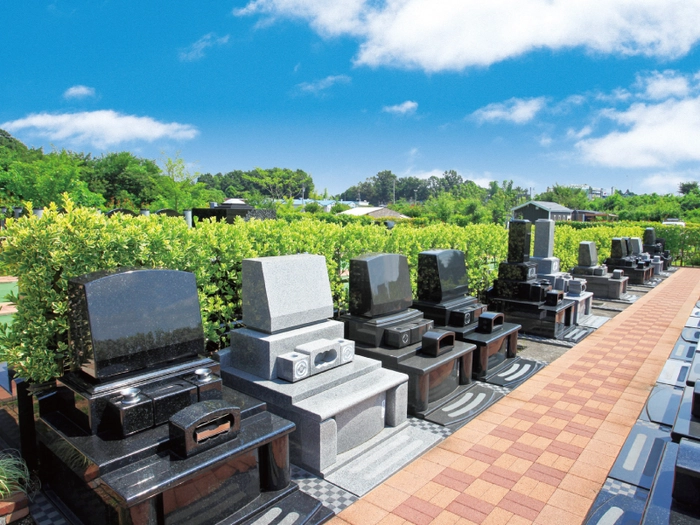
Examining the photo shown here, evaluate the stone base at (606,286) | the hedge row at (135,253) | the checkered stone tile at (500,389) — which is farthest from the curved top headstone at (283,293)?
the stone base at (606,286)

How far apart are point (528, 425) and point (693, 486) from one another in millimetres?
2669

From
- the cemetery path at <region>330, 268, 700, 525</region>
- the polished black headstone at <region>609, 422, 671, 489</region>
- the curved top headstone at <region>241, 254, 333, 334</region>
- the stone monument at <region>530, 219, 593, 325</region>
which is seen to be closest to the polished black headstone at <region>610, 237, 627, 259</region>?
the stone monument at <region>530, 219, 593, 325</region>

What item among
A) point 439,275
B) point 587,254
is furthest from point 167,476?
point 587,254

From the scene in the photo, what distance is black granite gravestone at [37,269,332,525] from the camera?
2.96 meters

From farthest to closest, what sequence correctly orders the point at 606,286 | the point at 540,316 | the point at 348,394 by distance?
the point at 606,286
the point at 540,316
the point at 348,394

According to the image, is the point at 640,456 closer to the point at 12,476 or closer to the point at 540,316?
the point at 540,316

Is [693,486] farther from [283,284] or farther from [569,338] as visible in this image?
[569,338]

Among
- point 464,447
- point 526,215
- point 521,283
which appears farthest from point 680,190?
point 464,447

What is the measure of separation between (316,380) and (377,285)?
171cm

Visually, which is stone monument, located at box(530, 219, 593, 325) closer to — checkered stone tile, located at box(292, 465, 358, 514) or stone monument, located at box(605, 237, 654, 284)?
stone monument, located at box(605, 237, 654, 284)

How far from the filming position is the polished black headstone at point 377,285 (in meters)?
5.67

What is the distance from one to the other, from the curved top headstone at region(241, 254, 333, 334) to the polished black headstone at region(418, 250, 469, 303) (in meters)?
2.54

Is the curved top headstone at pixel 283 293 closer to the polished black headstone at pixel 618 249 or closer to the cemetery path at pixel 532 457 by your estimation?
the cemetery path at pixel 532 457

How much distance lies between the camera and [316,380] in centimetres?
445
